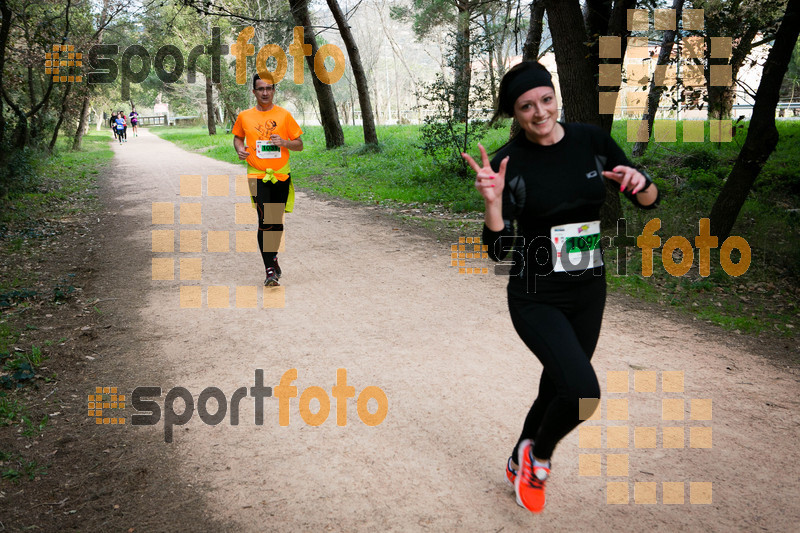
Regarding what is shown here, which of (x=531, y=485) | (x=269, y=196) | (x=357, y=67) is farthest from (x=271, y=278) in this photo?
(x=357, y=67)

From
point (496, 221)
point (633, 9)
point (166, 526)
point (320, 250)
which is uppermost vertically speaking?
point (633, 9)

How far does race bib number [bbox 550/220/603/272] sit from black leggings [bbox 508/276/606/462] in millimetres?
89

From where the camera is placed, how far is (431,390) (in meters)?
4.86

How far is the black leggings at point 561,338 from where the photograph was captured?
295 centimetres

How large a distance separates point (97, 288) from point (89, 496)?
16.1ft

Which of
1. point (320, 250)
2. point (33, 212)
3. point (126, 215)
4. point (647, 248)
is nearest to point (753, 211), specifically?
point (647, 248)

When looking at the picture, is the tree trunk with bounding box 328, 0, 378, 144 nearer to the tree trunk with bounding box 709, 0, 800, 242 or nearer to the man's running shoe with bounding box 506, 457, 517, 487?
the tree trunk with bounding box 709, 0, 800, 242

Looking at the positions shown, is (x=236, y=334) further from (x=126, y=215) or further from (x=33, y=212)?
(x=33, y=212)

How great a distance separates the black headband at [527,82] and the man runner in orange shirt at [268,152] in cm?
430

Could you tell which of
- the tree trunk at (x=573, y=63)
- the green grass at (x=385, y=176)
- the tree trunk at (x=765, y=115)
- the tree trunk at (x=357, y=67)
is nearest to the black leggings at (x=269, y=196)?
the tree trunk at (x=573, y=63)

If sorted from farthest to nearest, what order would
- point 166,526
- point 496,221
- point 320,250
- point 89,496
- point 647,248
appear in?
point 320,250 → point 647,248 → point 89,496 → point 166,526 → point 496,221

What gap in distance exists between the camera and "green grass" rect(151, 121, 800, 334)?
24.3 ft

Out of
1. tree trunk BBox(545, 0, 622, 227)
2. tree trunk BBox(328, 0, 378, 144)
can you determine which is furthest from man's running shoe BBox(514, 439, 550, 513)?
tree trunk BBox(328, 0, 378, 144)

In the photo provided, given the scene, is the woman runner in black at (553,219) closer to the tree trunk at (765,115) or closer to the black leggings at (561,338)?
the black leggings at (561,338)
